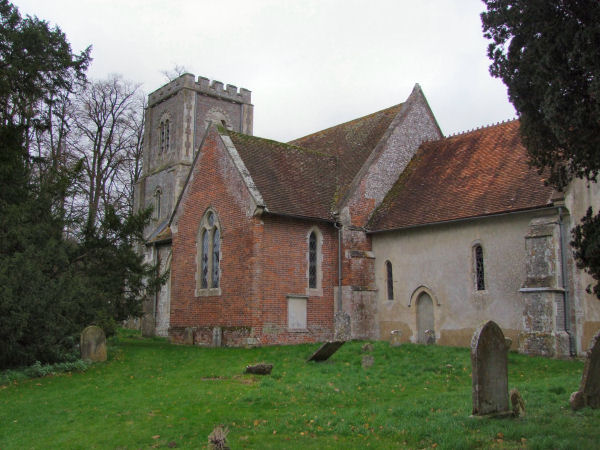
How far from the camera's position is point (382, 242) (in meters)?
22.3

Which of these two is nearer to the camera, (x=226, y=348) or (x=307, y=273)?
(x=226, y=348)

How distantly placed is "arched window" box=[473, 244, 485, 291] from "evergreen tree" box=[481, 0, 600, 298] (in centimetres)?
988

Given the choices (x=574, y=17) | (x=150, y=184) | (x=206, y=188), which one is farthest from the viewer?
(x=150, y=184)

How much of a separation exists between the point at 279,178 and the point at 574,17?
1460 cm

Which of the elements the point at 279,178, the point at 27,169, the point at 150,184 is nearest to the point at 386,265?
the point at 279,178

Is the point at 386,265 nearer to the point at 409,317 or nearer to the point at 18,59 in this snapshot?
the point at 409,317

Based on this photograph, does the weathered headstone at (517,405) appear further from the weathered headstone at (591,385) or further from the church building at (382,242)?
the church building at (382,242)

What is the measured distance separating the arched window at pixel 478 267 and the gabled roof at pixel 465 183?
1253 mm

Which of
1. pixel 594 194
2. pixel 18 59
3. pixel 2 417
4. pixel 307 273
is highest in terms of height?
pixel 18 59

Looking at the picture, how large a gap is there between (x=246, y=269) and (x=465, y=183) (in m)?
8.51

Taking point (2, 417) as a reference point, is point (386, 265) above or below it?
above

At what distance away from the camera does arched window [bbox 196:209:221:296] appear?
22.3m

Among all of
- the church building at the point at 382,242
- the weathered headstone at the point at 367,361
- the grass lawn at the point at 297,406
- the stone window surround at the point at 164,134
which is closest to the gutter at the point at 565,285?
the church building at the point at 382,242

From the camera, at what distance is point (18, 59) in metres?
17.3
